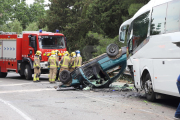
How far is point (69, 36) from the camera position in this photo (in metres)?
28.7

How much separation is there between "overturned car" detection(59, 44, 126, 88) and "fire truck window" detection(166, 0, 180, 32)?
425 cm

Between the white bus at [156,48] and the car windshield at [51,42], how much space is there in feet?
26.0

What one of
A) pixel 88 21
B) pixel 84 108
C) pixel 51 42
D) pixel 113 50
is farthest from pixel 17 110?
pixel 88 21

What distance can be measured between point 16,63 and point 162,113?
13081 mm

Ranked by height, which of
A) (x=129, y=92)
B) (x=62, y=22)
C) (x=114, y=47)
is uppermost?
(x=62, y=22)

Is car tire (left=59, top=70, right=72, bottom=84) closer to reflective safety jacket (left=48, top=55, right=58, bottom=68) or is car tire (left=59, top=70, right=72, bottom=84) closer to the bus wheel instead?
reflective safety jacket (left=48, top=55, right=58, bottom=68)

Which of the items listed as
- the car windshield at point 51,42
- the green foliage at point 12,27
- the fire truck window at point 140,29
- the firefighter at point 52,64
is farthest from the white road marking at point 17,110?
the green foliage at point 12,27

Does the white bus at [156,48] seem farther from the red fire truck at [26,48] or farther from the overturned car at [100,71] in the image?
the red fire truck at [26,48]

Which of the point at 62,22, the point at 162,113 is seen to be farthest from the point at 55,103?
the point at 62,22

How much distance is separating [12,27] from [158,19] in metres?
35.1

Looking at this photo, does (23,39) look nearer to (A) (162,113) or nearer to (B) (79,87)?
(B) (79,87)

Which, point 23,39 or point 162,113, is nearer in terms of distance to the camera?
point 162,113

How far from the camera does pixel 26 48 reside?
62.2 feet

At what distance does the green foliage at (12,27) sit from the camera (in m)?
40.1
